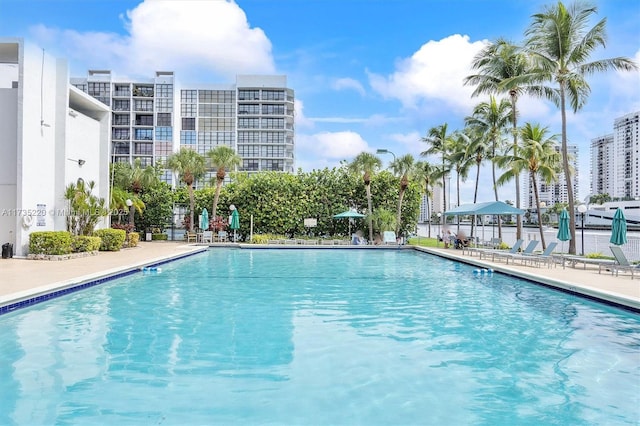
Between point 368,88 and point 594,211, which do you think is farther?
point 594,211

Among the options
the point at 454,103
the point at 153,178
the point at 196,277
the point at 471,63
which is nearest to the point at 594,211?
the point at 454,103

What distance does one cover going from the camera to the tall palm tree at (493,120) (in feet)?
87.9

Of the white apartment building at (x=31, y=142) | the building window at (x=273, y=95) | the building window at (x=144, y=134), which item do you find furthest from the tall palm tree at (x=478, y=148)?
the building window at (x=144, y=134)

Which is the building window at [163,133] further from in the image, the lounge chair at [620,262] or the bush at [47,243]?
the lounge chair at [620,262]

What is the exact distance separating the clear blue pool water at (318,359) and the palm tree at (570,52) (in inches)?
415

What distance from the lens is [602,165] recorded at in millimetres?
100938

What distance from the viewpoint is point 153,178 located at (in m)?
31.3

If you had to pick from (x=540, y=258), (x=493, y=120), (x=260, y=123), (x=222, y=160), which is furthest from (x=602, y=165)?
(x=540, y=258)

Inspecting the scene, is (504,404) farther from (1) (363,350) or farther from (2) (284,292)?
(2) (284,292)

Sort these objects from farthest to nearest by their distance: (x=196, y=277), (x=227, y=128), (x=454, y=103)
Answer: (x=227, y=128), (x=454, y=103), (x=196, y=277)

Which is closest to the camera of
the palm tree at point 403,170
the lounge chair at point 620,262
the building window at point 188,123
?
the lounge chair at point 620,262

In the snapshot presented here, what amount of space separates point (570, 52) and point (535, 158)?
15.1 feet

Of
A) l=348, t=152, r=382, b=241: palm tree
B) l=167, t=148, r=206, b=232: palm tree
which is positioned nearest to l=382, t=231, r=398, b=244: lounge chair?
l=348, t=152, r=382, b=241: palm tree

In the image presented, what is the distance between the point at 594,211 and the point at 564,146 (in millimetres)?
69924
